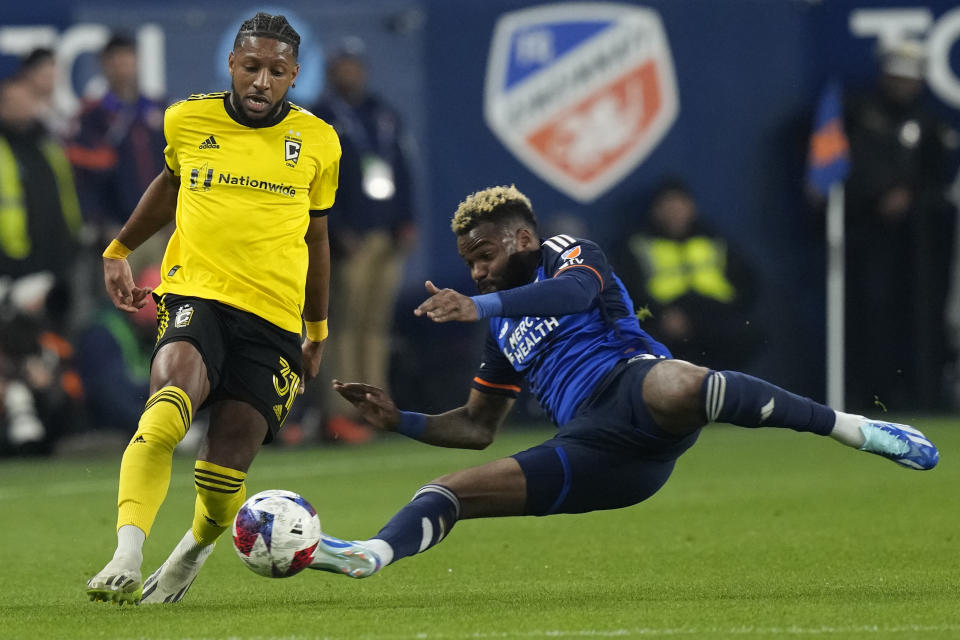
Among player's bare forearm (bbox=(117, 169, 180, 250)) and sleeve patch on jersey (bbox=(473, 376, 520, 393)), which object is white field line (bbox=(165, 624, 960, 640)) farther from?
player's bare forearm (bbox=(117, 169, 180, 250))

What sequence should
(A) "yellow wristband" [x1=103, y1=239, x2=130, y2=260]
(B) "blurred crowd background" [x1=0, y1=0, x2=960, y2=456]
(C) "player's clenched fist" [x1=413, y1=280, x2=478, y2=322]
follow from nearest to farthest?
1. (C) "player's clenched fist" [x1=413, y1=280, x2=478, y2=322]
2. (A) "yellow wristband" [x1=103, y1=239, x2=130, y2=260]
3. (B) "blurred crowd background" [x1=0, y1=0, x2=960, y2=456]

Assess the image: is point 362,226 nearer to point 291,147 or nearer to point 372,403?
point 291,147

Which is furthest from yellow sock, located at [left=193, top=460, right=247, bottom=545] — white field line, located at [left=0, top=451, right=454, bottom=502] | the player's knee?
white field line, located at [left=0, top=451, right=454, bottom=502]

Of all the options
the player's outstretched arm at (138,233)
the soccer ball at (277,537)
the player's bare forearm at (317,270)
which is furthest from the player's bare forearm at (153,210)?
the soccer ball at (277,537)

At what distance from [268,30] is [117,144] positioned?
7.52 metres

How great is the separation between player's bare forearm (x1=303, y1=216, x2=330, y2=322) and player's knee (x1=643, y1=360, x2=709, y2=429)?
4.61 feet

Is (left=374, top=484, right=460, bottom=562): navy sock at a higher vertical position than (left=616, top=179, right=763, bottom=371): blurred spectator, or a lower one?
higher

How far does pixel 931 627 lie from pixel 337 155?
2.84m

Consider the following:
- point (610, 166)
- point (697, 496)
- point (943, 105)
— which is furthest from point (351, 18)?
point (697, 496)

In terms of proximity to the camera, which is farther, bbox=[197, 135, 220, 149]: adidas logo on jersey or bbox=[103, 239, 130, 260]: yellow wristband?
bbox=[103, 239, 130, 260]: yellow wristband

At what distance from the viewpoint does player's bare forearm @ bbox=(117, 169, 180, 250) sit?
668cm

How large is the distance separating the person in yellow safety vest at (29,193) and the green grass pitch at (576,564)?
6.16 feet

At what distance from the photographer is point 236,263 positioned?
639 centimetres

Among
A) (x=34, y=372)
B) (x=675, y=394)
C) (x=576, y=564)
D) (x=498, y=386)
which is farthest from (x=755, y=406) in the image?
(x=34, y=372)
